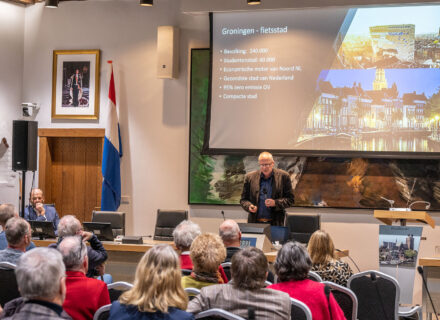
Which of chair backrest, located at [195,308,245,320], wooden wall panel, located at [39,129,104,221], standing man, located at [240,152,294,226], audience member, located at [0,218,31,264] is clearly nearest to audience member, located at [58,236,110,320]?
chair backrest, located at [195,308,245,320]

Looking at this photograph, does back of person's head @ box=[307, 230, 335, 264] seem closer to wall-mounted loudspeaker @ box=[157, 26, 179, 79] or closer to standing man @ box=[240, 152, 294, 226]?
standing man @ box=[240, 152, 294, 226]

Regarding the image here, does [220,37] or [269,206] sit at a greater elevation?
[220,37]

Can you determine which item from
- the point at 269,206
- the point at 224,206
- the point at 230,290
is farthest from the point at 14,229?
the point at 224,206

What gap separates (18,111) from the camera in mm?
9789

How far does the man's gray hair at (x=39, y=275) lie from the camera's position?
2324 mm

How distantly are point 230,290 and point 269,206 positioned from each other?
13.0 feet

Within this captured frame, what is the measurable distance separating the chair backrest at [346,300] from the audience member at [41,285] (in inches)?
69.0

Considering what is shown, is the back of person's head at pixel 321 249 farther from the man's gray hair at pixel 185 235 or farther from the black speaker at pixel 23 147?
the black speaker at pixel 23 147

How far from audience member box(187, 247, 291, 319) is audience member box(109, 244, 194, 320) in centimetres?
28

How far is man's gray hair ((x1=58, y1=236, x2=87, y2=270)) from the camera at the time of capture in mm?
3199

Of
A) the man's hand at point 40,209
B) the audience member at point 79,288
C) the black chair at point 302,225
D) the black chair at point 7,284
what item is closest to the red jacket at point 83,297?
the audience member at point 79,288

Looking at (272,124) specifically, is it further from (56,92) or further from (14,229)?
(14,229)

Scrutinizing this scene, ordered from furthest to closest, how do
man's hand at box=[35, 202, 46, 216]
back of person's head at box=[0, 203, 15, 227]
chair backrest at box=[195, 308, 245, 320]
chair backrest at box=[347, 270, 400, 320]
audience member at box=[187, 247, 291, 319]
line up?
1. man's hand at box=[35, 202, 46, 216]
2. back of person's head at box=[0, 203, 15, 227]
3. chair backrest at box=[347, 270, 400, 320]
4. audience member at box=[187, 247, 291, 319]
5. chair backrest at box=[195, 308, 245, 320]

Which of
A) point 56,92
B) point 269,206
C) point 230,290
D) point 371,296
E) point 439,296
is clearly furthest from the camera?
point 56,92
